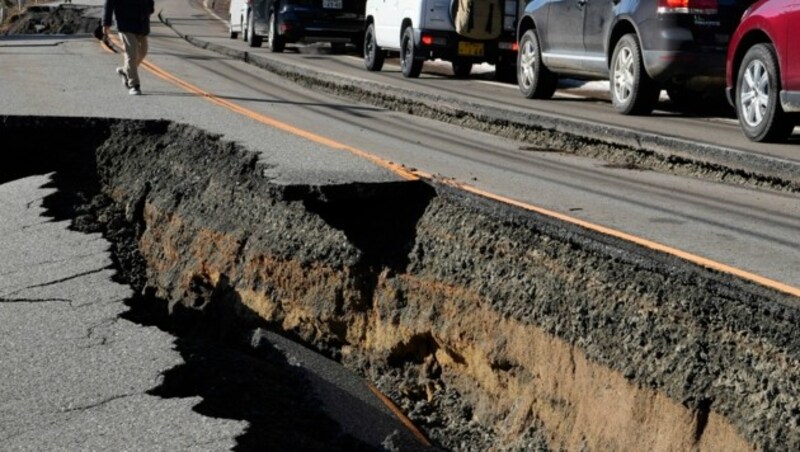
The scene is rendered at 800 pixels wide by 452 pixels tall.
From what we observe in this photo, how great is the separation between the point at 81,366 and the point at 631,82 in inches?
351

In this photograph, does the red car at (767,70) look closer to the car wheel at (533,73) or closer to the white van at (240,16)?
the car wheel at (533,73)

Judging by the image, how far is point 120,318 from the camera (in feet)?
19.1

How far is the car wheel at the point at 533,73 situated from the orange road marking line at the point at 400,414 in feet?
28.6

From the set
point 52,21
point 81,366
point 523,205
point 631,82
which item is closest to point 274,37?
point 631,82

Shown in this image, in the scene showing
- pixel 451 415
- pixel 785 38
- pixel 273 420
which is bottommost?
pixel 451 415

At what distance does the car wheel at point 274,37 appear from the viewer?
86.4 ft

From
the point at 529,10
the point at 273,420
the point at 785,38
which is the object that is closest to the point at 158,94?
the point at 529,10

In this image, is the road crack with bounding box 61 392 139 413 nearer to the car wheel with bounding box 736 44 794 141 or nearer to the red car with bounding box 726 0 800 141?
the red car with bounding box 726 0 800 141

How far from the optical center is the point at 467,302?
692cm

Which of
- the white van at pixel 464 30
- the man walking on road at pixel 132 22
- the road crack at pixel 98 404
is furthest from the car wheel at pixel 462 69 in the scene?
the road crack at pixel 98 404

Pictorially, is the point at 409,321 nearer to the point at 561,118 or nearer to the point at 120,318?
the point at 120,318

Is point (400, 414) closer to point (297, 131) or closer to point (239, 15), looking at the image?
point (297, 131)

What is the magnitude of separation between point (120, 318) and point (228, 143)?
4.41m

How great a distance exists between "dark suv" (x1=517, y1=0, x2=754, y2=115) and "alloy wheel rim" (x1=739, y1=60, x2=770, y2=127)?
1.44 m
